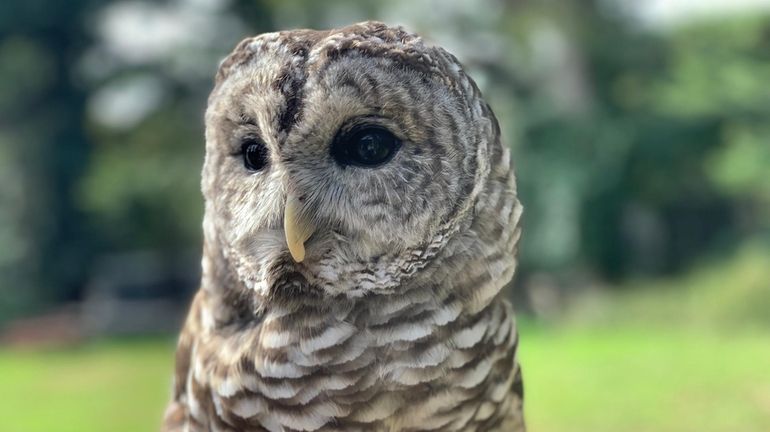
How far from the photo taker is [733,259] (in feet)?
36.8

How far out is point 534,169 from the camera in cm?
1231

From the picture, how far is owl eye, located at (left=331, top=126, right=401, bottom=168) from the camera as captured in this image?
1.21 meters

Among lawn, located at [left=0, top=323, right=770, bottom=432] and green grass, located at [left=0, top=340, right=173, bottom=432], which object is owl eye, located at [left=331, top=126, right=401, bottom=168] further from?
green grass, located at [left=0, top=340, right=173, bottom=432]

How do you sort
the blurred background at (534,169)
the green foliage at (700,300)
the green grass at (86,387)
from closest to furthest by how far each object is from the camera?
the green grass at (86,387), the green foliage at (700,300), the blurred background at (534,169)

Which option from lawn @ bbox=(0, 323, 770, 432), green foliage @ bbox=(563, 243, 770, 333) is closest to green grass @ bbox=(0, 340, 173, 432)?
lawn @ bbox=(0, 323, 770, 432)

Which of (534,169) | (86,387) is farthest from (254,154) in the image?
(534,169)

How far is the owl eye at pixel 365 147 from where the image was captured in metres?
1.21

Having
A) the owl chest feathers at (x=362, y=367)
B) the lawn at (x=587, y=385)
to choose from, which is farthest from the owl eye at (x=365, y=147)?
the lawn at (x=587, y=385)

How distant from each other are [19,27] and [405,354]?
14417 mm

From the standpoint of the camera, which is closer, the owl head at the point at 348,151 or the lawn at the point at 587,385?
the owl head at the point at 348,151

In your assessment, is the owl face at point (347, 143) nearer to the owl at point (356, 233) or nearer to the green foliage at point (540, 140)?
the owl at point (356, 233)

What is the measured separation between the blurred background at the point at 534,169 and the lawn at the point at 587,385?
62cm

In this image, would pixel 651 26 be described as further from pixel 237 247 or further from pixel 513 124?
pixel 237 247

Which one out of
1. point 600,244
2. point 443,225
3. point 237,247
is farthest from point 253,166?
point 600,244
